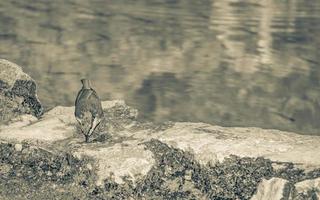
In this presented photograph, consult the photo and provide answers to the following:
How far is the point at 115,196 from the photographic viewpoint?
2.74 metres

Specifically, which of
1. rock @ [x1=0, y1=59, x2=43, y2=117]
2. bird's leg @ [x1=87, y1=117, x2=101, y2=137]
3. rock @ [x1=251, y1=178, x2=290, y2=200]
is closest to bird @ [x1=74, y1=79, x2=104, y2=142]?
bird's leg @ [x1=87, y1=117, x2=101, y2=137]

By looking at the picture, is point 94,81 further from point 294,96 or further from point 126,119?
point 126,119

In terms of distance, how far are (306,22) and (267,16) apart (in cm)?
51

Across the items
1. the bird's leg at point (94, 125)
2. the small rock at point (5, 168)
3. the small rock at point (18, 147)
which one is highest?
the bird's leg at point (94, 125)

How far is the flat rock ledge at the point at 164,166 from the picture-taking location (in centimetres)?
271

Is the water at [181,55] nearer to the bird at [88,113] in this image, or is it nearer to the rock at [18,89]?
the rock at [18,89]

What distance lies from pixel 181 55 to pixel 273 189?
3780mm

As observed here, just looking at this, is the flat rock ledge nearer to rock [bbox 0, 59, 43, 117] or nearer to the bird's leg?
the bird's leg

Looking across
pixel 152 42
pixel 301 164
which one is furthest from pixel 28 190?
pixel 152 42

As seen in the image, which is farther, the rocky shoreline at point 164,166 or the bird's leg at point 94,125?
the bird's leg at point 94,125

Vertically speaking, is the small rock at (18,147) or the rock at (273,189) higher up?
the small rock at (18,147)

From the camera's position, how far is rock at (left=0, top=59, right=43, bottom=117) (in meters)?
3.25

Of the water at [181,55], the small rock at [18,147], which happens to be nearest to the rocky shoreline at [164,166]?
the small rock at [18,147]

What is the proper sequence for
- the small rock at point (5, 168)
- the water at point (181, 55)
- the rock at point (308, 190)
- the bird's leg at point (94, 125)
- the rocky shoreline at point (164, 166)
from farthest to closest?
1. the water at point (181, 55)
2. the bird's leg at point (94, 125)
3. the small rock at point (5, 168)
4. the rocky shoreline at point (164, 166)
5. the rock at point (308, 190)
